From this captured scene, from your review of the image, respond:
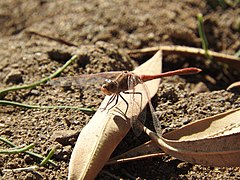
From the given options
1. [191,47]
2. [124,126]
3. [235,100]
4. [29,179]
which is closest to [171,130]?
[124,126]

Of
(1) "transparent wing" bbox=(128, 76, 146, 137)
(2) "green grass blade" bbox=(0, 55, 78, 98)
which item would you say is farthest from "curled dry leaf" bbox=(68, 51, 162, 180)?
(2) "green grass blade" bbox=(0, 55, 78, 98)

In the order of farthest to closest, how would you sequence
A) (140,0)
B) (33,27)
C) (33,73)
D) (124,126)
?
(140,0) → (33,27) → (33,73) → (124,126)

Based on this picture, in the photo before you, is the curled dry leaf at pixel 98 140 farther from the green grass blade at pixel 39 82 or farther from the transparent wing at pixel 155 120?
the green grass blade at pixel 39 82

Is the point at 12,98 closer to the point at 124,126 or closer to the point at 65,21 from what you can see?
the point at 124,126

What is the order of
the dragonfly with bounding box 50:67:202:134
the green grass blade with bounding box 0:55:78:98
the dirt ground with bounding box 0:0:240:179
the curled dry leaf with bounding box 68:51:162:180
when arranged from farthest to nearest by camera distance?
the green grass blade with bounding box 0:55:78:98 → the dragonfly with bounding box 50:67:202:134 → the dirt ground with bounding box 0:0:240:179 → the curled dry leaf with bounding box 68:51:162:180

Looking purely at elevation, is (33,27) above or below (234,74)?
above

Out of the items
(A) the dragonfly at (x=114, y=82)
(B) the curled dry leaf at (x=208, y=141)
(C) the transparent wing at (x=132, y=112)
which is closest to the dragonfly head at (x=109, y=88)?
(A) the dragonfly at (x=114, y=82)

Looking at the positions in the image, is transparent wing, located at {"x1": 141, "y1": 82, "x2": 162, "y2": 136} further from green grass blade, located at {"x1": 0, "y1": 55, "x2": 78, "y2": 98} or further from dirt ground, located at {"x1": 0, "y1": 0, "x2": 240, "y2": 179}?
green grass blade, located at {"x1": 0, "y1": 55, "x2": 78, "y2": 98}
